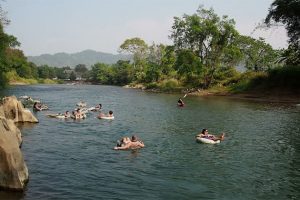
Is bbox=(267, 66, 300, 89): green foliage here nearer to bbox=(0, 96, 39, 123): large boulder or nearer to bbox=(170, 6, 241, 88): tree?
bbox=(170, 6, 241, 88): tree

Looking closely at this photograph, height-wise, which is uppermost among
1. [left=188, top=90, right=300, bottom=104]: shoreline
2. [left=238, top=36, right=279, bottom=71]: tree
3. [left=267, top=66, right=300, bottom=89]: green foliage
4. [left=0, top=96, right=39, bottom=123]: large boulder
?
[left=238, top=36, right=279, bottom=71]: tree

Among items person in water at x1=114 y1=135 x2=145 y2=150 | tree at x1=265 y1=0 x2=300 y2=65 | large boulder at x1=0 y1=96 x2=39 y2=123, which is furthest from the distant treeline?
person in water at x1=114 y1=135 x2=145 y2=150

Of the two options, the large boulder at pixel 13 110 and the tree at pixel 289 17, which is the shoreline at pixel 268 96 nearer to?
the tree at pixel 289 17

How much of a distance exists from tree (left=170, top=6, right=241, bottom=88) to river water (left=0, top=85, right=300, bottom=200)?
2133 inches

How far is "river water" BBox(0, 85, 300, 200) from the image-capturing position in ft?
71.2

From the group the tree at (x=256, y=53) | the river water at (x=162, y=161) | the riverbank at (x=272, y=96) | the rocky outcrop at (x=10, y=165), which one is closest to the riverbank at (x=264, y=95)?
the riverbank at (x=272, y=96)

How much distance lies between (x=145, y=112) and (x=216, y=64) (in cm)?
4806

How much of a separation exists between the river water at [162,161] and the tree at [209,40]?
54.2 m

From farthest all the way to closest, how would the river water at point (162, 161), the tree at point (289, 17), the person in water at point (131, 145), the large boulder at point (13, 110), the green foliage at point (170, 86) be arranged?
the green foliage at point (170, 86) < the tree at point (289, 17) < the large boulder at point (13, 110) < the person in water at point (131, 145) < the river water at point (162, 161)

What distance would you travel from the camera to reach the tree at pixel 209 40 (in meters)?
100

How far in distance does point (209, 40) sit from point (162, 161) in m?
77.7

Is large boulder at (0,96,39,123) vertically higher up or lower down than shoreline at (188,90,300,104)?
lower down

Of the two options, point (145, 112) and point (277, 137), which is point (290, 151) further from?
point (145, 112)

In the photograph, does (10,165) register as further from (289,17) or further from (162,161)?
(289,17)
